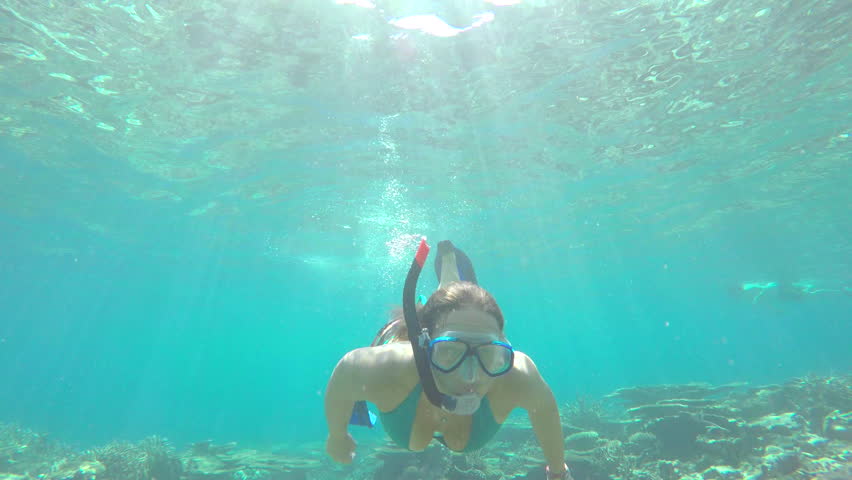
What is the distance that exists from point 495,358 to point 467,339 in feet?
0.88

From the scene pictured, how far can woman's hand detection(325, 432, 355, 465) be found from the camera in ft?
10.7

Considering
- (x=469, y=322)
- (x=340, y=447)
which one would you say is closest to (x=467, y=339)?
(x=469, y=322)

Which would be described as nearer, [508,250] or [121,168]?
[121,168]

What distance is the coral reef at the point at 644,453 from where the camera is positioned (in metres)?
9.56

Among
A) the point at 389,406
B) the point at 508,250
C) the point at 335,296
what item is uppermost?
the point at 335,296

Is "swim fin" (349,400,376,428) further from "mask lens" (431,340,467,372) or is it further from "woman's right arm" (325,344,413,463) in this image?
"mask lens" (431,340,467,372)

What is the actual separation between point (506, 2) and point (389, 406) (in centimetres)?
1005

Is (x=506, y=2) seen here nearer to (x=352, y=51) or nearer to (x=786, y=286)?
(x=352, y=51)

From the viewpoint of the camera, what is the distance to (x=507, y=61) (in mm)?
12680

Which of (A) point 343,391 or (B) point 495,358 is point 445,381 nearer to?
(B) point 495,358

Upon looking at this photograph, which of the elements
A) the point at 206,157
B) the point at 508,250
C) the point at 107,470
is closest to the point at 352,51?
the point at 206,157

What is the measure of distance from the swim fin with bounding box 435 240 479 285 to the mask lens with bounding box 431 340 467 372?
9.40 feet

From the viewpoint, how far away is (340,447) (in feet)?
10.8

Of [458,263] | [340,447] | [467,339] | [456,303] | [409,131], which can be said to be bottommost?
[340,447]
